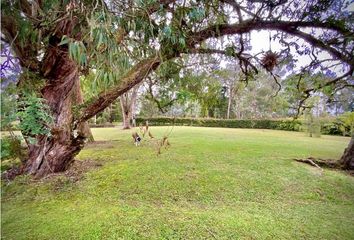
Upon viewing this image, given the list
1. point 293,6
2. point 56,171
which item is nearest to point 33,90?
point 56,171

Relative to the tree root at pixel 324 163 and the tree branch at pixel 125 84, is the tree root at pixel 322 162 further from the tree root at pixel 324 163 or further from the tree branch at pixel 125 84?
the tree branch at pixel 125 84

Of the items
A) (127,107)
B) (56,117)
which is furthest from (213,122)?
(56,117)

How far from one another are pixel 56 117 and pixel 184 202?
84.4 inches

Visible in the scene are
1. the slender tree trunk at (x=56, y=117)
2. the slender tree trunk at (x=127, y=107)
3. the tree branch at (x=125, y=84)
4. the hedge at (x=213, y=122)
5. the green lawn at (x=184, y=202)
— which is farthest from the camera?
the hedge at (x=213, y=122)

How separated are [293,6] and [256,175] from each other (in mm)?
2813

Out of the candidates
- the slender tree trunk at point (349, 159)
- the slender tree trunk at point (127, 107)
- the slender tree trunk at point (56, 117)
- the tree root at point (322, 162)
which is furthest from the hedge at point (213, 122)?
the slender tree trunk at point (56, 117)

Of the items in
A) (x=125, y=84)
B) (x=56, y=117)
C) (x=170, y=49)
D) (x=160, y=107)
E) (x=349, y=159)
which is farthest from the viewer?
(x=349, y=159)

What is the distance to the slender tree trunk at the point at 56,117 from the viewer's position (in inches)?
135

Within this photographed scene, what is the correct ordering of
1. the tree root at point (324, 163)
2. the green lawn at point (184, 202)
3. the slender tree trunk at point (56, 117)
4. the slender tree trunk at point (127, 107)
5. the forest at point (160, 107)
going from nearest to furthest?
1. the forest at point (160, 107)
2. the green lawn at point (184, 202)
3. the slender tree trunk at point (56, 117)
4. the tree root at point (324, 163)
5. the slender tree trunk at point (127, 107)

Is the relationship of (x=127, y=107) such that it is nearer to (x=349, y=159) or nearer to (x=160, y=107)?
(x=160, y=107)

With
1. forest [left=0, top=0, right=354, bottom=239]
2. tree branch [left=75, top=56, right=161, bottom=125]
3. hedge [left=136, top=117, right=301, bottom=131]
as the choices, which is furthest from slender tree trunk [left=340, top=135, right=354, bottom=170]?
hedge [left=136, top=117, right=301, bottom=131]

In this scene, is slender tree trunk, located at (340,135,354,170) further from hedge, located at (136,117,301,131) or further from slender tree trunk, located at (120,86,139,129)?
hedge, located at (136,117,301,131)

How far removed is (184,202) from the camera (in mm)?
3289

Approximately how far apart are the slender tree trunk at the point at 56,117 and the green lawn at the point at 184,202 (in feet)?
0.84
